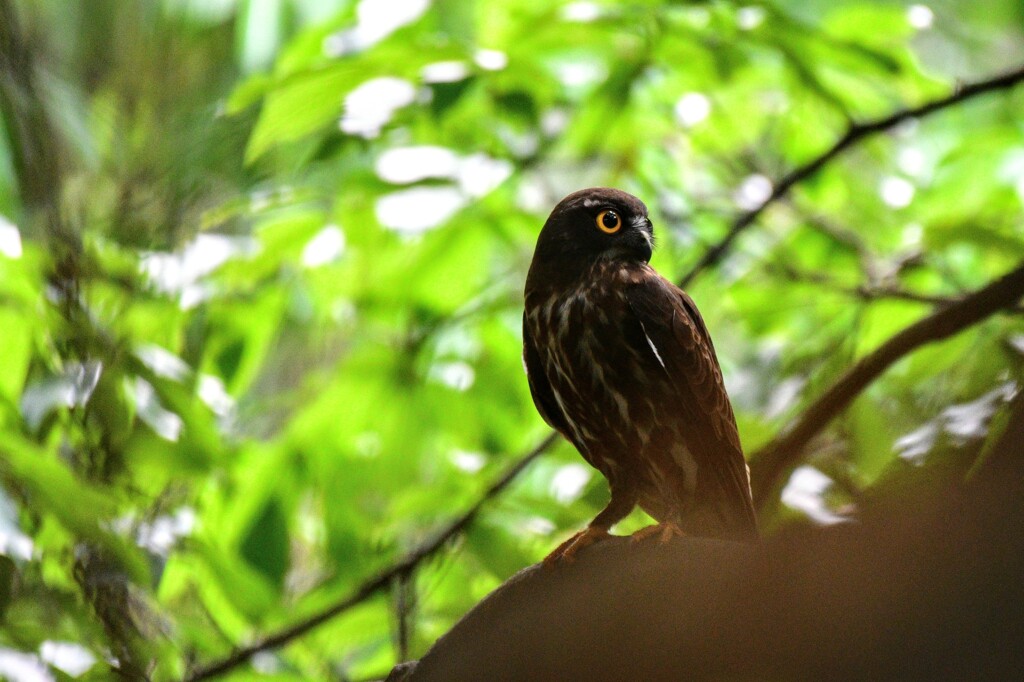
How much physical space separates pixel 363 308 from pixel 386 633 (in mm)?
973

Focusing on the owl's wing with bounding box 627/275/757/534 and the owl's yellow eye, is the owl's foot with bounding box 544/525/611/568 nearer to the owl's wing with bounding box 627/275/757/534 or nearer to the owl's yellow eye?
the owl's wing with bounding box 627/275/757/534

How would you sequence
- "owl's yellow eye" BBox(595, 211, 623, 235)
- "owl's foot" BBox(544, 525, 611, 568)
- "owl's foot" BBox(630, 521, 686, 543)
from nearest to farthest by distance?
"owl's foot" BBox(544, 525, 611, 568)
"owl's foot" BBox(630, 521, 686, 543)
"owl's yellow eye" BBox(595, 211, 623, 235)

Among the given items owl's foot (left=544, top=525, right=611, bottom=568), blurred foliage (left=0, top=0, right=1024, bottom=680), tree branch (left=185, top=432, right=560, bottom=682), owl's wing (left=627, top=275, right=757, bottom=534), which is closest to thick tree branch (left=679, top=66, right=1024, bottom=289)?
blurred foliage (left=0, top=0, right=1024, bottom=680)

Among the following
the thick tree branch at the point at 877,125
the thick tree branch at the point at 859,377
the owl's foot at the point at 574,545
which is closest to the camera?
the owl's foot at the point at 574,545

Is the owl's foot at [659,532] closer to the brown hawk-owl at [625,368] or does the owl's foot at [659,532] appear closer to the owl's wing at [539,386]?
the brown hawk-owl at [625,368]

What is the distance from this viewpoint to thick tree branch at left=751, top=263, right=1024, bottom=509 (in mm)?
1919

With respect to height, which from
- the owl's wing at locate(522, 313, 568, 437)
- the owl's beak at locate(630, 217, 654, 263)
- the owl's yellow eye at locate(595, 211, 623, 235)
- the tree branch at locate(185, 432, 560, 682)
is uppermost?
the owl's yellow eye at locate(595, 211, 623, 235)

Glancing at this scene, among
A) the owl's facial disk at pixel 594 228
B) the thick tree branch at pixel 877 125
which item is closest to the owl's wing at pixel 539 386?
the owl's facial disk at pixel 594 228

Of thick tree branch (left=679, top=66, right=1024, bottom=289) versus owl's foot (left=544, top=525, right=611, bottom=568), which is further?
thick tree branch (left=679, top=66, right=1024, bottom=289)

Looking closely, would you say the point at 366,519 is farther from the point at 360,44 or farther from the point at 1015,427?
the point at 1015,427

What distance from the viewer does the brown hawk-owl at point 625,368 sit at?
1.99 m

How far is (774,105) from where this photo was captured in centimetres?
362

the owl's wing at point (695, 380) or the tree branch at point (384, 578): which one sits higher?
the owl's wing at point (695, 380)

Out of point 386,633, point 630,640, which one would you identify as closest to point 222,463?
point 386,633
